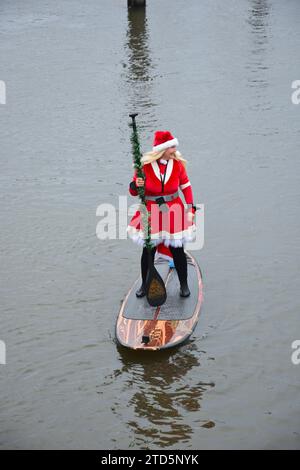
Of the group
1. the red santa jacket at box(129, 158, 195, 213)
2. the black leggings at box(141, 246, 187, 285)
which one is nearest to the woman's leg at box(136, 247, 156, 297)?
the black leggings at box(141, 246, 187, 285)

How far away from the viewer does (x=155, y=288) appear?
810cm

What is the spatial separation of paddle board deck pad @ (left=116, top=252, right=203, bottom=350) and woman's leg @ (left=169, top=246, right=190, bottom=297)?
0.09 meters

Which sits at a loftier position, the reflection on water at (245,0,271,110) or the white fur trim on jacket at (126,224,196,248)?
the reflection on water at (245,0,271,110)

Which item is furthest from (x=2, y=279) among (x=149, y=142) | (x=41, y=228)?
(x=149, y=142)

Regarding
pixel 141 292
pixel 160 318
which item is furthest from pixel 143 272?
pixel 160 318

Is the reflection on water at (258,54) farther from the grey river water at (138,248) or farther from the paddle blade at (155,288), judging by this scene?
the paddle blade at (155,288)

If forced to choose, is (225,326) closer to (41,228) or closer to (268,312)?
(268,312)

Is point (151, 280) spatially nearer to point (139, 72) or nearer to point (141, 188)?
point (141, 188)

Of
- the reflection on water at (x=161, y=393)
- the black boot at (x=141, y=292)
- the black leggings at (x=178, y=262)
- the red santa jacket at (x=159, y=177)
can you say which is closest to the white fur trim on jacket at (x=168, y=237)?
the black leggings at (x=178, y=262)

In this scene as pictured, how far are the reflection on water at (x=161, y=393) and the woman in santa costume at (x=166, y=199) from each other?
114cm

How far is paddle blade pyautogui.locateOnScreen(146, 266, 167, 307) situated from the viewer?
8078mm

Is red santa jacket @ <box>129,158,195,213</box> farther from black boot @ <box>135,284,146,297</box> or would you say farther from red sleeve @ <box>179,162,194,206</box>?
black boot @ <box>135,284,146,297</box>

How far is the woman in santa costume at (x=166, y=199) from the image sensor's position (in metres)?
7.87
